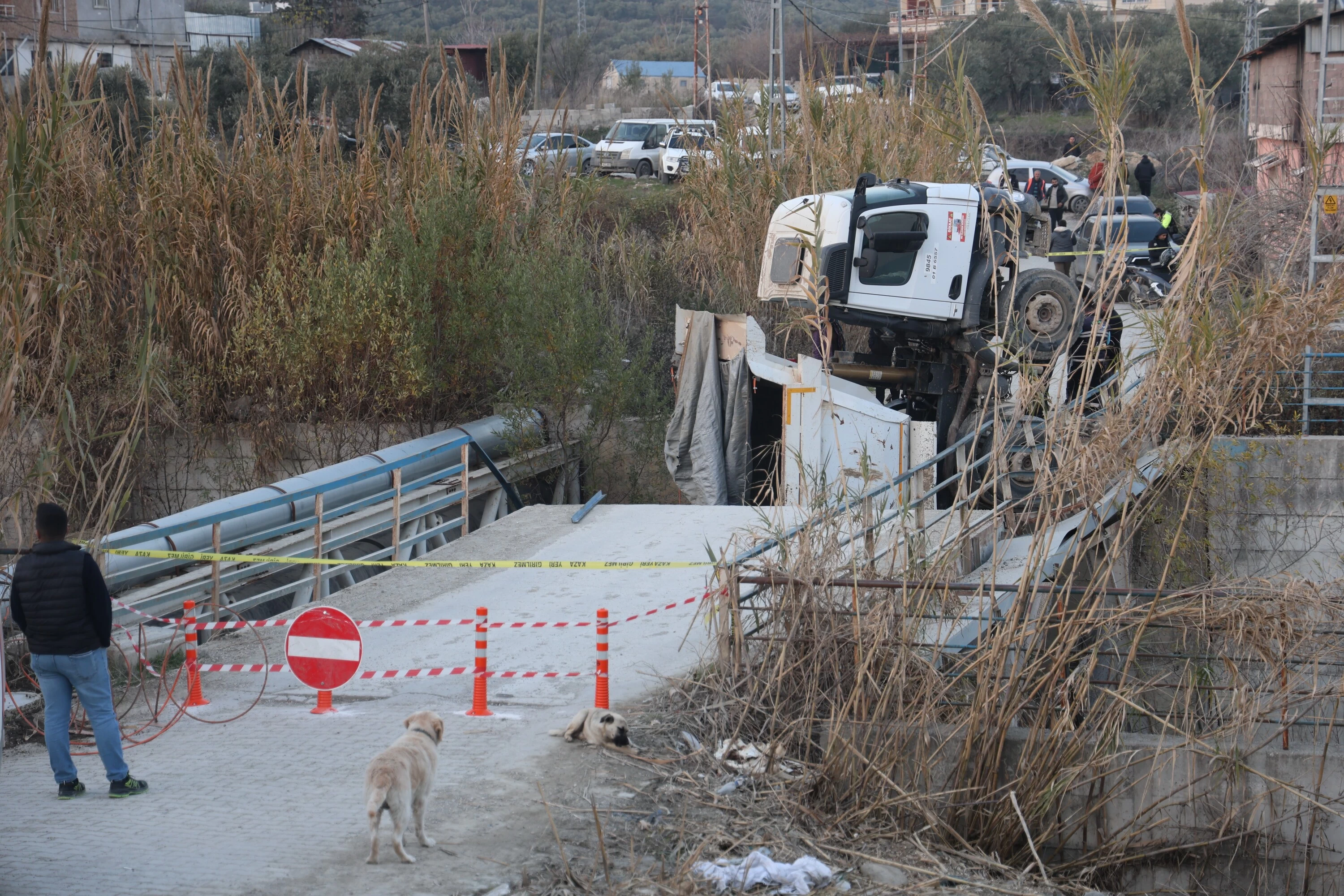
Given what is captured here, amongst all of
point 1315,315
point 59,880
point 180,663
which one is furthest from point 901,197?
point 59,880

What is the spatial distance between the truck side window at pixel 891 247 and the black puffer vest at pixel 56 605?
889cm

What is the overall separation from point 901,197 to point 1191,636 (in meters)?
5.85

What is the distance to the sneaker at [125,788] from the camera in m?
6.45

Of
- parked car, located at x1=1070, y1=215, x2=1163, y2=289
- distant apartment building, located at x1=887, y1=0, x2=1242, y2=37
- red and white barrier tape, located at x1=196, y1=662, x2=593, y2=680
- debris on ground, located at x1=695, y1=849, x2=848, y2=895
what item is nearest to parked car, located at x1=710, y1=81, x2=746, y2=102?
parked car, located at x1=1070, y1=215, x2=1163, y2=289

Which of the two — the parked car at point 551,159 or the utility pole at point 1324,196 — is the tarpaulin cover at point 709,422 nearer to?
the parked car at point 551,159

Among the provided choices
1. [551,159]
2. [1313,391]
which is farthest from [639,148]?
[1313,391]

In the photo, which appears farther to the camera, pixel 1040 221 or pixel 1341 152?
pixel 1341 152

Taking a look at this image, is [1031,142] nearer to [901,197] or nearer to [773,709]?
[901,197]

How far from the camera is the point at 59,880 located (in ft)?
18.0

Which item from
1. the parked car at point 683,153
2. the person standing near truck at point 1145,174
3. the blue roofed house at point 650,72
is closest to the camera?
the parked car at point 683,153

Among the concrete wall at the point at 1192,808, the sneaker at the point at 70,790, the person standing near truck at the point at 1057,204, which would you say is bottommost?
the concrete wall at the point at 1192,808

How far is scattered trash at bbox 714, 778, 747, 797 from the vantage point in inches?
259

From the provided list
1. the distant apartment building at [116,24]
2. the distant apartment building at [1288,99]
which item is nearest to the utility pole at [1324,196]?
the distant apartment building at [1288,99]

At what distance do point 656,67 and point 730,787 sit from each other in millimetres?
54344
